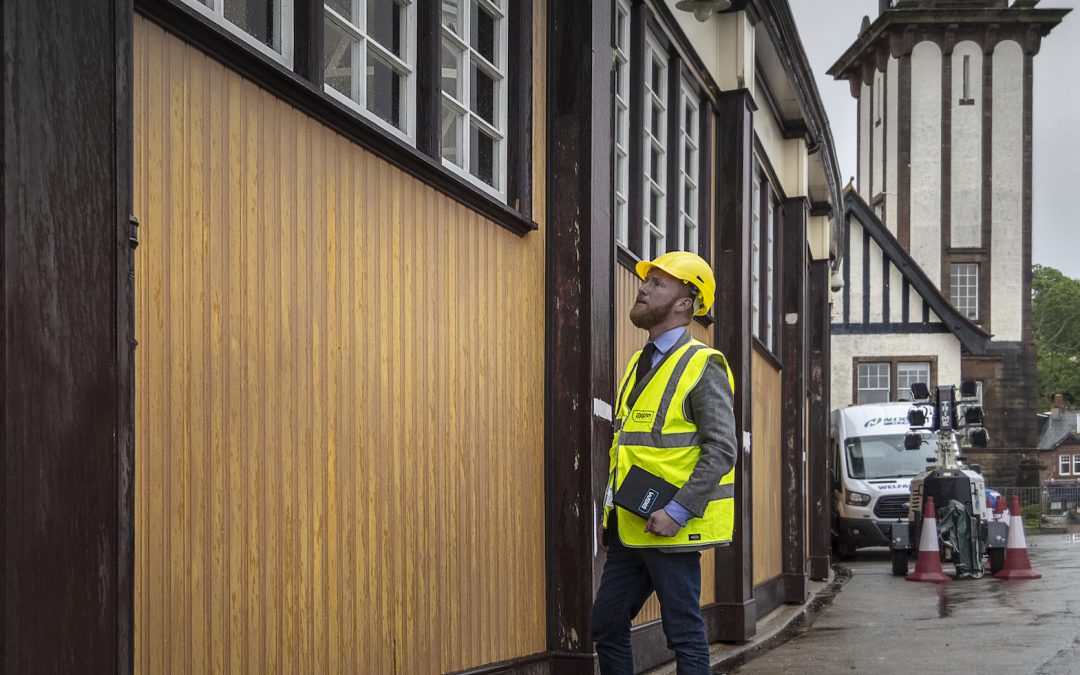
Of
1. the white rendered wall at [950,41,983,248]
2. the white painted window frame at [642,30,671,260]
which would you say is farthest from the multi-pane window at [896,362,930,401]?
the white painted window frame at [642,30,671,260]

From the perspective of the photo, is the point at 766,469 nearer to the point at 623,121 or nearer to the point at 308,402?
the point at 623,121

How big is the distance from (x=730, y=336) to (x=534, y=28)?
4457 millimetres

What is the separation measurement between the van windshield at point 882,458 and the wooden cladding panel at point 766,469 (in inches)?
518

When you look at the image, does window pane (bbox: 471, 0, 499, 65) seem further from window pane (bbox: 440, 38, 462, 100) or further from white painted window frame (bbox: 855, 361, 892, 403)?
white painted window frame (bbox: 855, 361, 892, 403)

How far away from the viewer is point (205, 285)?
445 centimetres

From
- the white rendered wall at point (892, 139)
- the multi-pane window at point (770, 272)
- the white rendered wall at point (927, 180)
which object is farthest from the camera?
the white rendered wall at point (892, 139)

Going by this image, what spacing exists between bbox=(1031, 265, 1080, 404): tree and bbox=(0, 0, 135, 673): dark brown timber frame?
3560 inches

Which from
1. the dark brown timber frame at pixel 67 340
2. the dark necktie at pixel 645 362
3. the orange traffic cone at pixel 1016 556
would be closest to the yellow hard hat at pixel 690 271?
the dark necktie at pixel 645 362

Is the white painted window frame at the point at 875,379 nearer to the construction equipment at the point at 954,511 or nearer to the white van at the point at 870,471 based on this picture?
the white van at the point at 870,471

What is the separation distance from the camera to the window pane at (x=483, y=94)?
23.3 feet

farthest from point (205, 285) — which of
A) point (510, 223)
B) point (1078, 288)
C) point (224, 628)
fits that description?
point (1078, 288)

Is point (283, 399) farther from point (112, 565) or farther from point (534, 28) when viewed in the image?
point (534, 28)

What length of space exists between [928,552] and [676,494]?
1438 centimetres

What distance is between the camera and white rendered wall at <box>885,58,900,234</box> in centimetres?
5206
